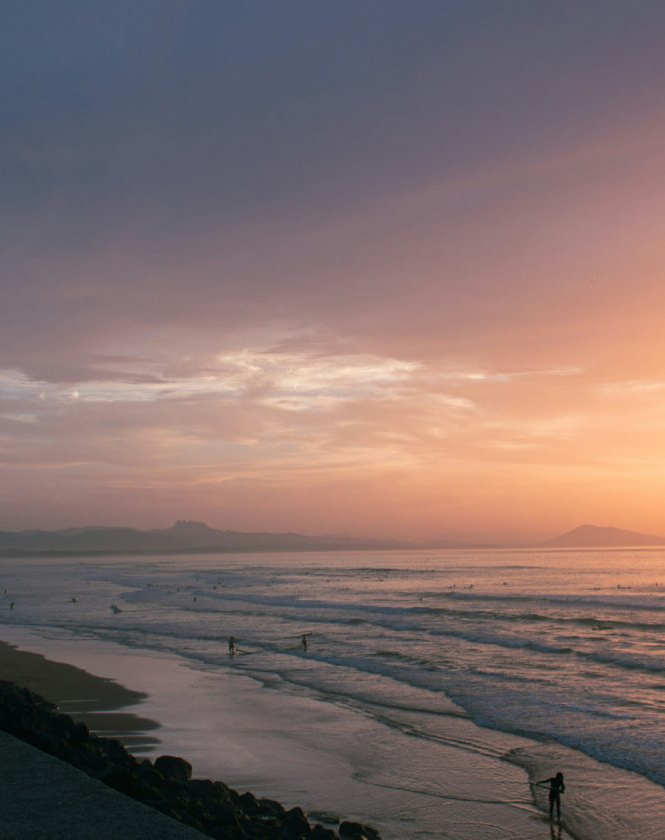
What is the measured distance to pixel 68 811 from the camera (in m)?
6.91

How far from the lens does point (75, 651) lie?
28703 mm

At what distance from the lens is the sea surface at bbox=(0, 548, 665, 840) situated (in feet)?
37.4

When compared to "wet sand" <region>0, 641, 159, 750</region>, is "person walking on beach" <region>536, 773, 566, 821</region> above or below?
above

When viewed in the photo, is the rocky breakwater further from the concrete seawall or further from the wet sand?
the wet sand

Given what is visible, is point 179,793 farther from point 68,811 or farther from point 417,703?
point 417,703

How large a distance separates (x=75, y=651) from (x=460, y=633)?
15662mm

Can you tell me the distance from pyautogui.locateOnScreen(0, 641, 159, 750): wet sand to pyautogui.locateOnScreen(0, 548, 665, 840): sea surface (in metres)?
0.64

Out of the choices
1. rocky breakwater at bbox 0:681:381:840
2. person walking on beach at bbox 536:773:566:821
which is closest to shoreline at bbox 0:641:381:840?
rocky breakwater at bbox 0:681:381:840

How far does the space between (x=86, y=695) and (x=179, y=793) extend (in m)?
11.4

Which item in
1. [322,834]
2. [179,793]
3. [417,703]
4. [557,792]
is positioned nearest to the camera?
[322,834]

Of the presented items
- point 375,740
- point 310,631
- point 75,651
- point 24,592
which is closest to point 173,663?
point 75,651

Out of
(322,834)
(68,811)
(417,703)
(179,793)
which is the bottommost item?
(417,703)

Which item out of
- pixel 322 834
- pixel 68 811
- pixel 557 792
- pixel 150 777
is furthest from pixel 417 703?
pixel 68 811

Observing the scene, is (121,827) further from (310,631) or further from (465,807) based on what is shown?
(310,631)
